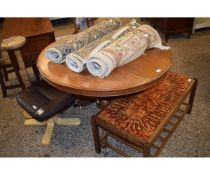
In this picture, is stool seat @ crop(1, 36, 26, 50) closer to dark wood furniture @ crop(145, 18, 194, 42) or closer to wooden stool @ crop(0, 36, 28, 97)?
wooden stool @ crop(0, 36, 28, 97)

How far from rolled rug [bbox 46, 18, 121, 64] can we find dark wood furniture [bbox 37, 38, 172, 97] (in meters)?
0.06

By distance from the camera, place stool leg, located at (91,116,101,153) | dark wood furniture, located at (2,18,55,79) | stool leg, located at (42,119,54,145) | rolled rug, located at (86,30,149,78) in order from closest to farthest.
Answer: rolled rug, located at (86,30,149,78)
stool leg, located at (91,116,101,153)
stool leg, located at (42,119,54,145)
dark wood furniture, located at (2,18,55,79)

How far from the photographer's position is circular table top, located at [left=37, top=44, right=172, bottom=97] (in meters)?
1.42

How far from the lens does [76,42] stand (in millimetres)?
1646

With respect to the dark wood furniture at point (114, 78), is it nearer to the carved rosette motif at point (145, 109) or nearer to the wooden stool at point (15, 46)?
the carved rosette motif at point (145, 109)

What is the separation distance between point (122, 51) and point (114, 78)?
0.59 feet

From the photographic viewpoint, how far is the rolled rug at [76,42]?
1.60m

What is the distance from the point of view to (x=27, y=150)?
78.3 inches

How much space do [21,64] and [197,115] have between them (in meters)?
1.72

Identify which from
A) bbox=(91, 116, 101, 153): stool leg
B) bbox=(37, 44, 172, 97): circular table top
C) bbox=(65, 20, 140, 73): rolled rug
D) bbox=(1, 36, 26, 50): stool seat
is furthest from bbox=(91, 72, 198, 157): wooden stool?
bbox=(1, 36, 26, 50): stool seat

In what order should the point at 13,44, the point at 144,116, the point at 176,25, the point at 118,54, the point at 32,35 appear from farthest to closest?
1. the point at 176,25
2. the point at 32,35
3. the point at 13,44
4. the point at 144,116
5. the point at 118,54

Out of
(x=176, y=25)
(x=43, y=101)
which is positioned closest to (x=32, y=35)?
(x=43, y=101)

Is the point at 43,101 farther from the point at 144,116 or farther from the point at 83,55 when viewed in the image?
the point at 144,116
